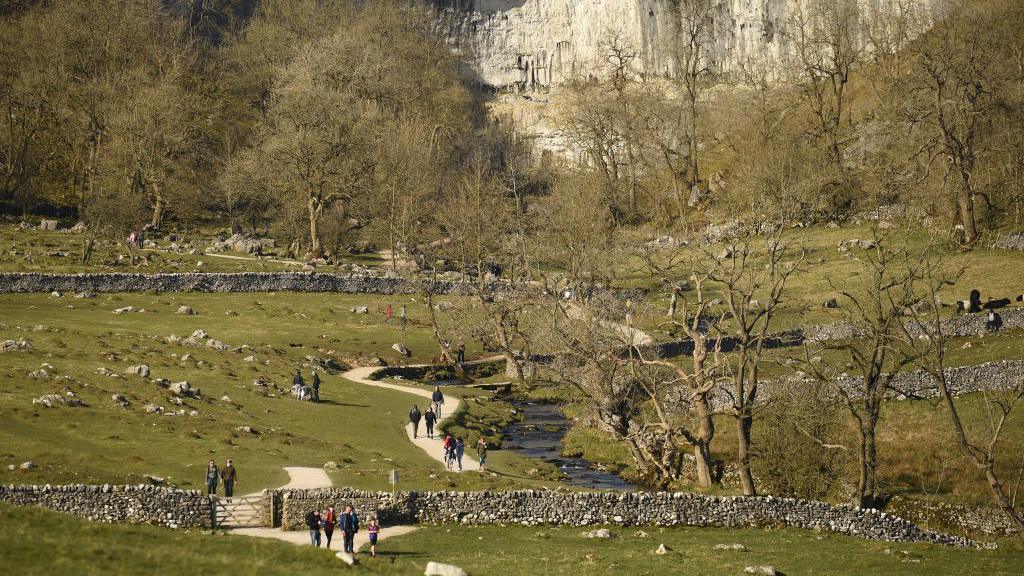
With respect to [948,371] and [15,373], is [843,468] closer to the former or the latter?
[948,371]

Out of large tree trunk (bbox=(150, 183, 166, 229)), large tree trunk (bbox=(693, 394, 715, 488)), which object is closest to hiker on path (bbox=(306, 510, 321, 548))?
large tree trunk (bbox=(693, 394, 715, 488))

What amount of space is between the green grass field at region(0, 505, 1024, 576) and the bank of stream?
1102 cm

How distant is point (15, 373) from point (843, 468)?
37365 millimetres

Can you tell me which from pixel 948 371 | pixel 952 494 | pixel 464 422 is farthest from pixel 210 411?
pixel 948 371

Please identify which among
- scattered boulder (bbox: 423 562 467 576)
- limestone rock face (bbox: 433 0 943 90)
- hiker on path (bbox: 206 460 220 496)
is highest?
limestone rock face (bbox: 433 0 943 90)

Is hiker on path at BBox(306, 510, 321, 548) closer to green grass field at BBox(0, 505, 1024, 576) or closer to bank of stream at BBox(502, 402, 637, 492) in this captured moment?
green grass field at BBox(0, 505, 1024, 576)

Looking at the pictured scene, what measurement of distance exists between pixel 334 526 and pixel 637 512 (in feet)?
36.0

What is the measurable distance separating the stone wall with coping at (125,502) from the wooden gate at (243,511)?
1.04 m

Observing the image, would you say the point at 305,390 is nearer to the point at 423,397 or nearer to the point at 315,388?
the point at 315,388

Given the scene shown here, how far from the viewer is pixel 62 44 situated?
11544cm

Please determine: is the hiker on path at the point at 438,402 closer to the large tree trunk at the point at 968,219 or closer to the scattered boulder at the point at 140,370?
the scattered boulder at the point at 140,370

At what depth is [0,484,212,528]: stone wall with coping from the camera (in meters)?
32.7

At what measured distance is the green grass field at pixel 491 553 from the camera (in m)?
23.7

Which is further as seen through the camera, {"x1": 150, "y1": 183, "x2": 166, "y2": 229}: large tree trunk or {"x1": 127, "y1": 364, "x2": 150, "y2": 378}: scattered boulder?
{"x1": 150, "y1": 183, "x2": 166, "y2": 229}: large tree trunk
